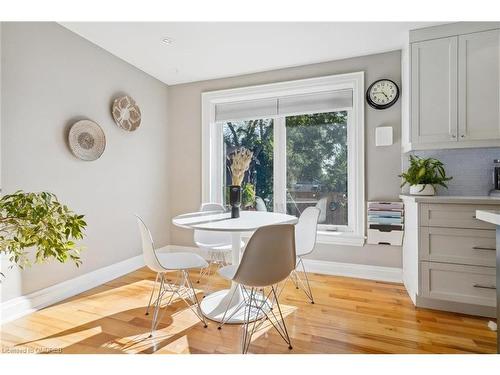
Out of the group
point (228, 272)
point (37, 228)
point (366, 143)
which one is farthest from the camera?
point (366, 143)

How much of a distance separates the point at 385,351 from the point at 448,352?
39cm

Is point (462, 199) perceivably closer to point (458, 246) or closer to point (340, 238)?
point (458, 246)

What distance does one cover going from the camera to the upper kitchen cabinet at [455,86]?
7.91ft

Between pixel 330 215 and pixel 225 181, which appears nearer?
pixel 330 215

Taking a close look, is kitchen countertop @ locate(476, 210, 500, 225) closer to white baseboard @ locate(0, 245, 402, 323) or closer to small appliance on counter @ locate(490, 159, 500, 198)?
small appliance on counter @ locate(490, 159, 500, 198)

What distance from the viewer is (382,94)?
3.05 m

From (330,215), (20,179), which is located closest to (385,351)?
(330,215)

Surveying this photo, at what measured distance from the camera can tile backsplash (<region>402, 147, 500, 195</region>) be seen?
270cm

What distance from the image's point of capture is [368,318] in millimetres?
2242

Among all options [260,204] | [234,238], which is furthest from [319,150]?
[234,238]

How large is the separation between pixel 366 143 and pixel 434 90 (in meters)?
0.79
